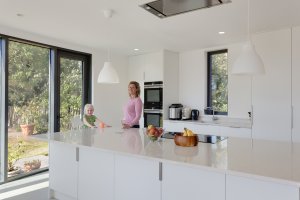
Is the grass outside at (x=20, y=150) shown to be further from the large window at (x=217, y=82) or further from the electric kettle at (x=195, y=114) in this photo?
the large window at (x=217, y=82)

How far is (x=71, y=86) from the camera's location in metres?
4.66

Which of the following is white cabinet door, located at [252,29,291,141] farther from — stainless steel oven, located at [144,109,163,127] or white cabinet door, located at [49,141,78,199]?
white cabinet door, located at [49,141,78,199]

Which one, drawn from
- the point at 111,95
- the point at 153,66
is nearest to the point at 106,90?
the point at 111,95

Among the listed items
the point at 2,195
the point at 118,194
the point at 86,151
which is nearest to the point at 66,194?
→ the point at 86,151

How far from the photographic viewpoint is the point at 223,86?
476cm

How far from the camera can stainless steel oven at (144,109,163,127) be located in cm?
508

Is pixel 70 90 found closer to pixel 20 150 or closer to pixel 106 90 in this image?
pixel 106 90

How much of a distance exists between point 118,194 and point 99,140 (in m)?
0.61

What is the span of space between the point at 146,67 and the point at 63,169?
311 cm

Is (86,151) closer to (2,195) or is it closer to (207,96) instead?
(2,195)

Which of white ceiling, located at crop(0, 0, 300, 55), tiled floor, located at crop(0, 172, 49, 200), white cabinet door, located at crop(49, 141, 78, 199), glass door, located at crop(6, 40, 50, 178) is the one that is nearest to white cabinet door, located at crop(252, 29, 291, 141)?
white ceiling, located at crop(0, 0, 300, 55)

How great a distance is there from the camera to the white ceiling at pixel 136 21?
2.66 m

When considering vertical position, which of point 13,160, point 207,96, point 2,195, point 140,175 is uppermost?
point 207,96

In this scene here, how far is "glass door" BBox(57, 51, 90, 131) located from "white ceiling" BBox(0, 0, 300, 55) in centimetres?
46
